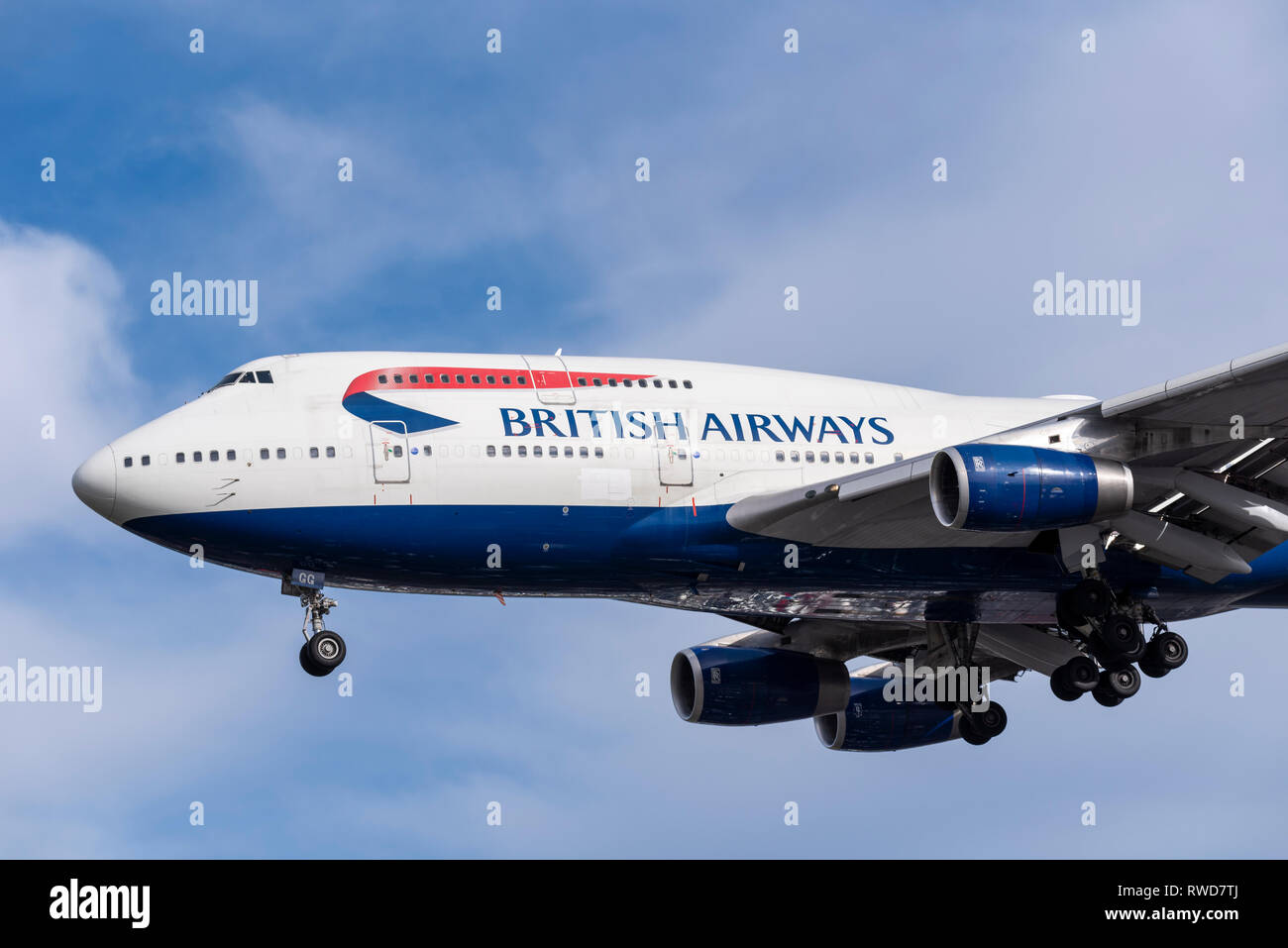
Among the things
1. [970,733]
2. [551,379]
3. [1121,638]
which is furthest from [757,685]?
[551,379]

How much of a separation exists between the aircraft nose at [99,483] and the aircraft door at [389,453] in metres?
4.60

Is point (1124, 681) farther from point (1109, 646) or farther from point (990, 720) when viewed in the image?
point (990, 720)

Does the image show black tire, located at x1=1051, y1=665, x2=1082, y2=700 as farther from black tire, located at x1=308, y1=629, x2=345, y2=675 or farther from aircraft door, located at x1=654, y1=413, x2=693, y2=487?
black tire, located at x1=308, y1=629, x2=345, y2=675

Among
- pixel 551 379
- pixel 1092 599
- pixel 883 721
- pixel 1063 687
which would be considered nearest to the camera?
pixel 551 379

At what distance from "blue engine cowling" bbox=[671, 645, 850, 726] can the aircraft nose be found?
565 inches

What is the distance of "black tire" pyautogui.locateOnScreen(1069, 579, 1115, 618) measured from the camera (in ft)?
115

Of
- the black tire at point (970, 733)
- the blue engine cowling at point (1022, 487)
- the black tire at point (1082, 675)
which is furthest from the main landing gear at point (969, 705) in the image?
the blue engine cowling at point (1022, 487)

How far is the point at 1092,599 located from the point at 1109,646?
1099 millimetres

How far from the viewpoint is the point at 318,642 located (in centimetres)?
3347

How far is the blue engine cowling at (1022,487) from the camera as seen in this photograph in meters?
31.2

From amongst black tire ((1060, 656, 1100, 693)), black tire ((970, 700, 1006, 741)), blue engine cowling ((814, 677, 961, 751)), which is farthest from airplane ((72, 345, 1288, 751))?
blue engine cowling ((814, 677, 961, 751))

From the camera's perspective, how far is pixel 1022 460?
104ft

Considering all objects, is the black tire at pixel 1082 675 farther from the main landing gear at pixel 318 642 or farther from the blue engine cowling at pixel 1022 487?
the main landing gear at pixel 318 642

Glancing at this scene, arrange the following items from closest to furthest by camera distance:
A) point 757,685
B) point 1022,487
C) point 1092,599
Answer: point 1022,487, point 1092,599, point 757,685
